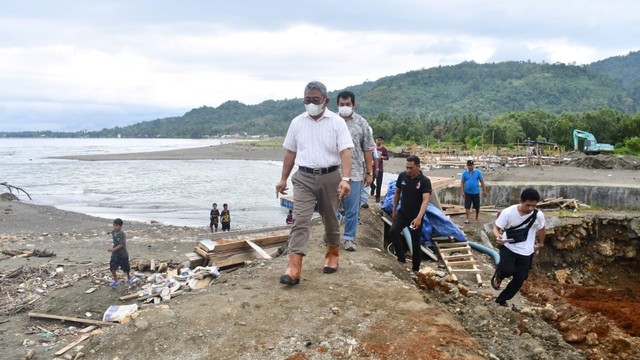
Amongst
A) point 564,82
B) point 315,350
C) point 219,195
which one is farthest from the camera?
point 564,82

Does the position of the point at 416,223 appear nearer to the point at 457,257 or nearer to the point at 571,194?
the point at 457,257

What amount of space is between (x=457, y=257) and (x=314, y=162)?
16.9 ft

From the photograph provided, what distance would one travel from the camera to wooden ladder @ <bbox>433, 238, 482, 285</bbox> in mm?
8602

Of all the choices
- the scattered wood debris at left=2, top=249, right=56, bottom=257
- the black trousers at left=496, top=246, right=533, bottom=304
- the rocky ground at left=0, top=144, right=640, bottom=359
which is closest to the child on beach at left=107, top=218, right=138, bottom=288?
the rocky ground at left=0, top=144, right=640, bottom=359

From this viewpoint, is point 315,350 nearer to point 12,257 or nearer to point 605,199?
point 12,257

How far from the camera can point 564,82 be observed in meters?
162

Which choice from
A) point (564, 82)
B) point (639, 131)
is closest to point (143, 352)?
point (639, 131)

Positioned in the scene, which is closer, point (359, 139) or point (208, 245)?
point (359, 139)

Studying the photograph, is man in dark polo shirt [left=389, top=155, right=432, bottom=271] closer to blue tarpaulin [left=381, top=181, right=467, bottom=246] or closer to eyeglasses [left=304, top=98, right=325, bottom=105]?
eyeglasses [left=304, top=98, right=325, bottom=105]

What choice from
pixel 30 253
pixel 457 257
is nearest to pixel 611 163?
pixel 457 257

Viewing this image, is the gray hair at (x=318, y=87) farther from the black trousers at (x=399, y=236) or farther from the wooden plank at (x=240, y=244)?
the wooden plank at (x=240, y=244)

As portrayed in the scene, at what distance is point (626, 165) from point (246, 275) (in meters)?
29.8

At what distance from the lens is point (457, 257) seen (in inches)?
357

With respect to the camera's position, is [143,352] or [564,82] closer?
[143,352]
